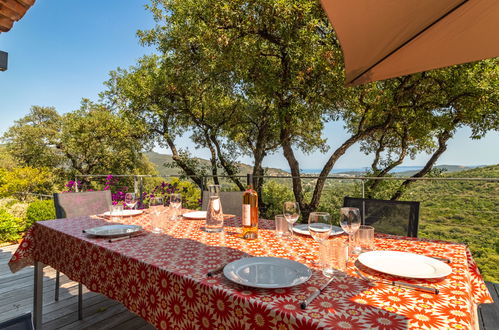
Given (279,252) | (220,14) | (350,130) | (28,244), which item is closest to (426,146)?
(350,130)

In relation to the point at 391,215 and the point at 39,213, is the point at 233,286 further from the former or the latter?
the point at 39,213

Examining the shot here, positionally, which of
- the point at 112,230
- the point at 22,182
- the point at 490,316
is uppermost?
the point at 112,230

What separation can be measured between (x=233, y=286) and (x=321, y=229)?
41 centimetres

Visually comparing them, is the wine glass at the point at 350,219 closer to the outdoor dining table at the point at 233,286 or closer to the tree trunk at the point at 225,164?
the outdoor dining table at the point at 233,286

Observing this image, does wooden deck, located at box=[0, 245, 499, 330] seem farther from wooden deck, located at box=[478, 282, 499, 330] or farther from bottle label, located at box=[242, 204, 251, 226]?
bottle label, located at box=[242, 204, 251, 226]

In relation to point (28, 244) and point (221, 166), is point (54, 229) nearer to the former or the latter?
point (28, 244)

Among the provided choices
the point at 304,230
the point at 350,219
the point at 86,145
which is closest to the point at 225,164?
the point at 86,145

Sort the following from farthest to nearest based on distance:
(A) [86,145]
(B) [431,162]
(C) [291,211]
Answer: (A) [86,145] → (B) [431,162] → (C) [291,211]

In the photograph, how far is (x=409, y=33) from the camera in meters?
1.41

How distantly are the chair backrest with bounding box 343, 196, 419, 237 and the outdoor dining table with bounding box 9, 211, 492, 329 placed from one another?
0.38 meters

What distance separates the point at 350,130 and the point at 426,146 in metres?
2.19

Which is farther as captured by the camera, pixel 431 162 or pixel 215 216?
pixel 431 162

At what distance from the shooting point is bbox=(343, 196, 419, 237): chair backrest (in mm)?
1697

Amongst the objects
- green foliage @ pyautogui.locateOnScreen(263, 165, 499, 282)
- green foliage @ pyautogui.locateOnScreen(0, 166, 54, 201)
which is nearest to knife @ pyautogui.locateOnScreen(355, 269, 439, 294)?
green foliage @ pyautogui.locateOnScreen(263, 165, 499, 282)
